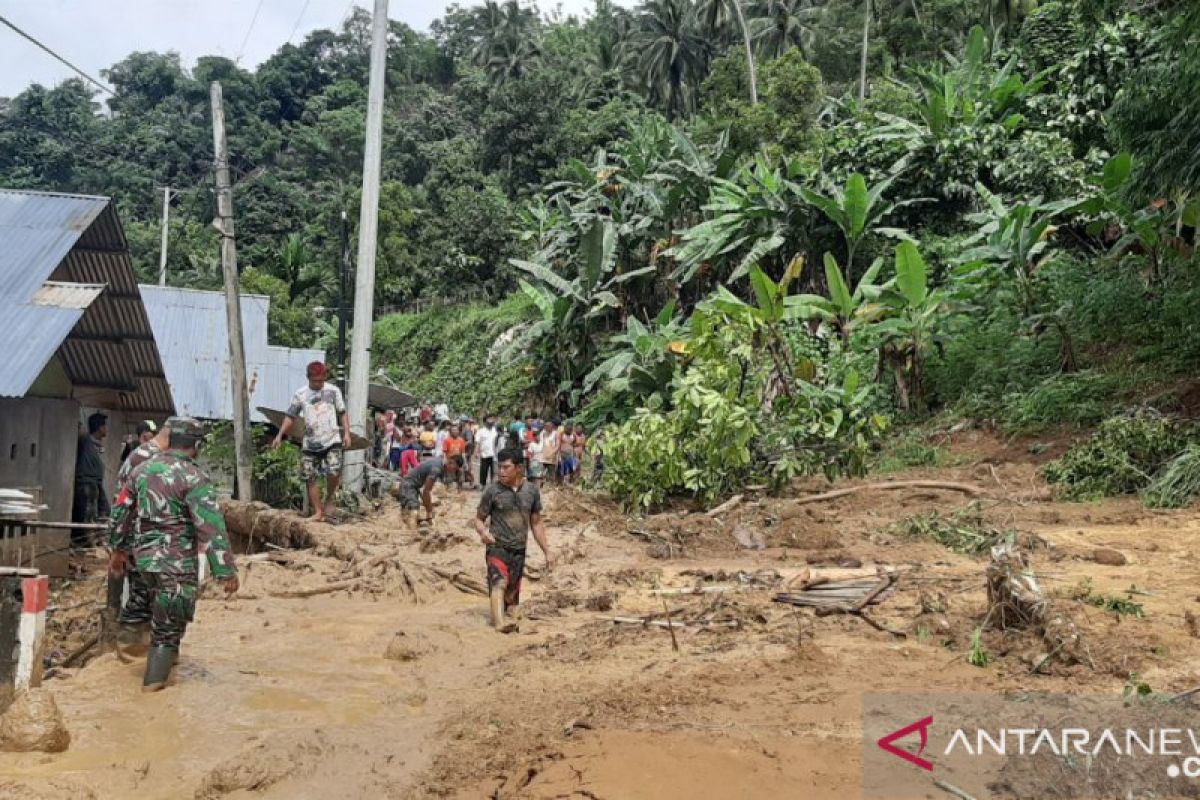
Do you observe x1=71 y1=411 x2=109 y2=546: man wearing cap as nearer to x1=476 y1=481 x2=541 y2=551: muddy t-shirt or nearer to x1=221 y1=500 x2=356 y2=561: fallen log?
x1=221 y1=500 x2=356 y2=561: fallen log

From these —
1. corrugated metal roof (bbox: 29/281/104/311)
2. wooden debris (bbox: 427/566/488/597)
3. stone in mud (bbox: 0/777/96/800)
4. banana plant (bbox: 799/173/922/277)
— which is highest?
banana plant (bbox: 799/173/922/277)

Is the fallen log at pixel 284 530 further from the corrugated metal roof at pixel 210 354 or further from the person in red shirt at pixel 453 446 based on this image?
the corrugated metal roof at pixel 210 354

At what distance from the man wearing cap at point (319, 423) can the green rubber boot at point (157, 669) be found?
4858 mm

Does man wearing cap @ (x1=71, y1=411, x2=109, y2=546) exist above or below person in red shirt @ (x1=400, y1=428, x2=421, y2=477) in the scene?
above

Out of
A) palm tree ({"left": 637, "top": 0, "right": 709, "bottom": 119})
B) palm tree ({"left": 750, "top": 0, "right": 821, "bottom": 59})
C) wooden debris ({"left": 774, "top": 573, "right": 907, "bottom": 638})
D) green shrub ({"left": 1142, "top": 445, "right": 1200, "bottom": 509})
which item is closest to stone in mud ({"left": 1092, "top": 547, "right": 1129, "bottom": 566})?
wooden debris ({"left": 774, "top": 573, "right": 907, "bottom": 638})

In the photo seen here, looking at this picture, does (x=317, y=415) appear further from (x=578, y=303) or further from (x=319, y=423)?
(x=578, y=303)

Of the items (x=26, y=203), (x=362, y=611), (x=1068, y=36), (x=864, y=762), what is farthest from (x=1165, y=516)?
(x=1068, y=36)

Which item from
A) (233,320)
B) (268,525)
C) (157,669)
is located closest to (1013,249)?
(268,525)

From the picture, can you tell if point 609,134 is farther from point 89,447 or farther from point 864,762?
point 864,762

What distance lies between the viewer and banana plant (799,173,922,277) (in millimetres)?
17688

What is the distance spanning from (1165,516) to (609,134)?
105 ft

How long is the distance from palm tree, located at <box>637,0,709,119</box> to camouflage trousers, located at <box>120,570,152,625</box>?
47.3m

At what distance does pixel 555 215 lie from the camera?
102 ft

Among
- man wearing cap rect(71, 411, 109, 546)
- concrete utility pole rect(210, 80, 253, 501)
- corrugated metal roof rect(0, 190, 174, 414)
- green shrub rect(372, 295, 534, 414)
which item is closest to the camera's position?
corrugated metal roof rect(0, 190, 174, 414)
